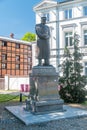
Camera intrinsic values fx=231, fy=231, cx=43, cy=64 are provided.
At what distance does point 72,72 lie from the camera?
13062 millimetres

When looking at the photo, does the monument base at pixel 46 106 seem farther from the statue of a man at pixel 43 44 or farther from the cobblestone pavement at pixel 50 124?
the statue of a man at pixel 43 44

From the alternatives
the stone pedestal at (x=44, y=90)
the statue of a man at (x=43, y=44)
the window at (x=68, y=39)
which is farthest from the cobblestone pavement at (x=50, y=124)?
the window at (x=68, y=39)

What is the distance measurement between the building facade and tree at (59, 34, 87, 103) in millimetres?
24035

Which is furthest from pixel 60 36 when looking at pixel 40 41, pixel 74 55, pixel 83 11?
pixel 40 41

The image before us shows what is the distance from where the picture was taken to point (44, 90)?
9.48m

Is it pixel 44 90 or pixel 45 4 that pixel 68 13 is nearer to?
pixel 45 4

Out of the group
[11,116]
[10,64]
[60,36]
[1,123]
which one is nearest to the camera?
[1,123]

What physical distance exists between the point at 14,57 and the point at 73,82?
27877 mm

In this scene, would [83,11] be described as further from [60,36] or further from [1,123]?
[1,123]

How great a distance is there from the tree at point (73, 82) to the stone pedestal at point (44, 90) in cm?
323

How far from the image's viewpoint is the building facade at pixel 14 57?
1497 inches

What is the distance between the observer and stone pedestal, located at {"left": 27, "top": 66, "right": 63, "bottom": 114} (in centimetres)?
932

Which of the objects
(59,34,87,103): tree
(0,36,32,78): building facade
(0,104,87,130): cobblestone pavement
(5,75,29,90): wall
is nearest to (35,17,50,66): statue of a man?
(0,104,87,130): cobblestone pavement

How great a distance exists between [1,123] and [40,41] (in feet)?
12.8
